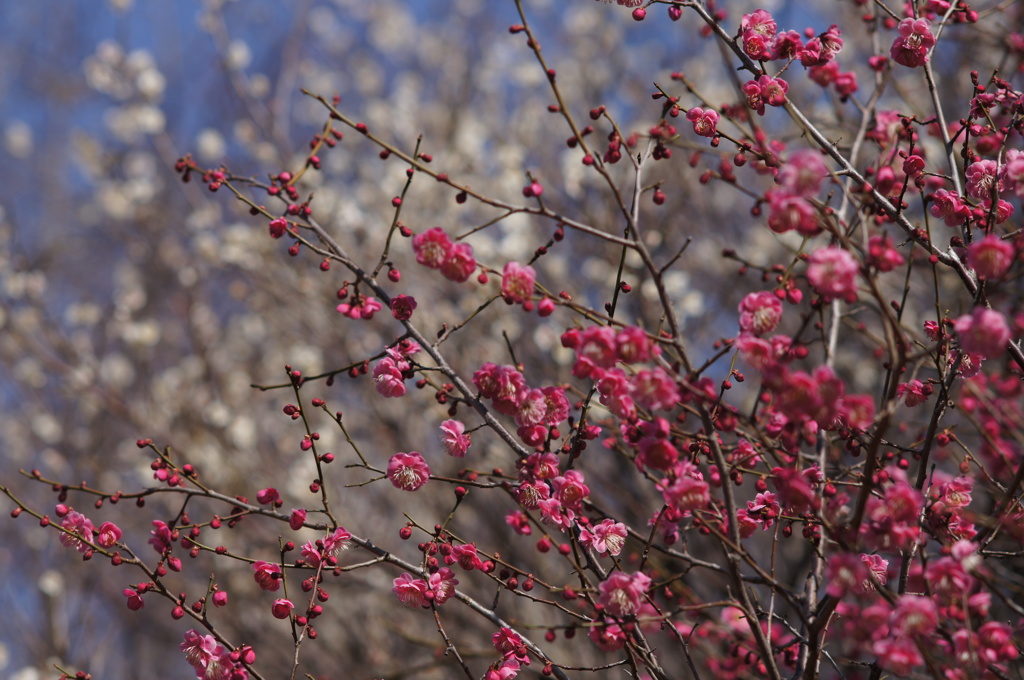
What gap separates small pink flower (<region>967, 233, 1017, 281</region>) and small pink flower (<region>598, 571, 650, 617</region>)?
1.04 meters

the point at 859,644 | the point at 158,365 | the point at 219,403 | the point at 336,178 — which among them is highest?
the point at 336,178

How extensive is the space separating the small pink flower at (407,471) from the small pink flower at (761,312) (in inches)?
38.9

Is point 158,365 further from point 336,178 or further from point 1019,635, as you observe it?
point 1019,635

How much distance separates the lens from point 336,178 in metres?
9.67

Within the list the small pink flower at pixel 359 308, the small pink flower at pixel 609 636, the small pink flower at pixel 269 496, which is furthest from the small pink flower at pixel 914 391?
the small pink flower at pixel 269 496

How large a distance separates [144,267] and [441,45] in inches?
195

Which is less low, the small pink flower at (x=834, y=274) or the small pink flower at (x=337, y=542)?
the small pink flower at (x=834, y=274)

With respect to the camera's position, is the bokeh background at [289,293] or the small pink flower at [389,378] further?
the bokeh background at [289,293]

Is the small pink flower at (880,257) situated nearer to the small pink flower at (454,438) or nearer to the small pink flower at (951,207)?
the small pink flower at (951,207)

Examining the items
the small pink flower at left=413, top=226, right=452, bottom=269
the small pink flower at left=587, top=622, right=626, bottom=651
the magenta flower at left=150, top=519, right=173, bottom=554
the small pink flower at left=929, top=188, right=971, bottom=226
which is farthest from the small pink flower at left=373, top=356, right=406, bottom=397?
the small pink flower at left=929, top=188, right=971, bottom=226

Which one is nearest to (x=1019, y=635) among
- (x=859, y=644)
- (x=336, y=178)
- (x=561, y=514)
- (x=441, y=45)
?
(x=859, y=644)

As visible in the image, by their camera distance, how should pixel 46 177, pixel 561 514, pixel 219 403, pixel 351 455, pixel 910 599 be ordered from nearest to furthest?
pixel 910 599, pixel 561 514, pixel 219 403, pixel 351 455, pixel 46 177

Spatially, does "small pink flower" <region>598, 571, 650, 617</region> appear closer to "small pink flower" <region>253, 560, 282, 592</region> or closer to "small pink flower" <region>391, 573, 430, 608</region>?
"small pink flower" <region>391, 573, 430, 608</region>

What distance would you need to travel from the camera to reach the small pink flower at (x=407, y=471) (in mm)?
2445
